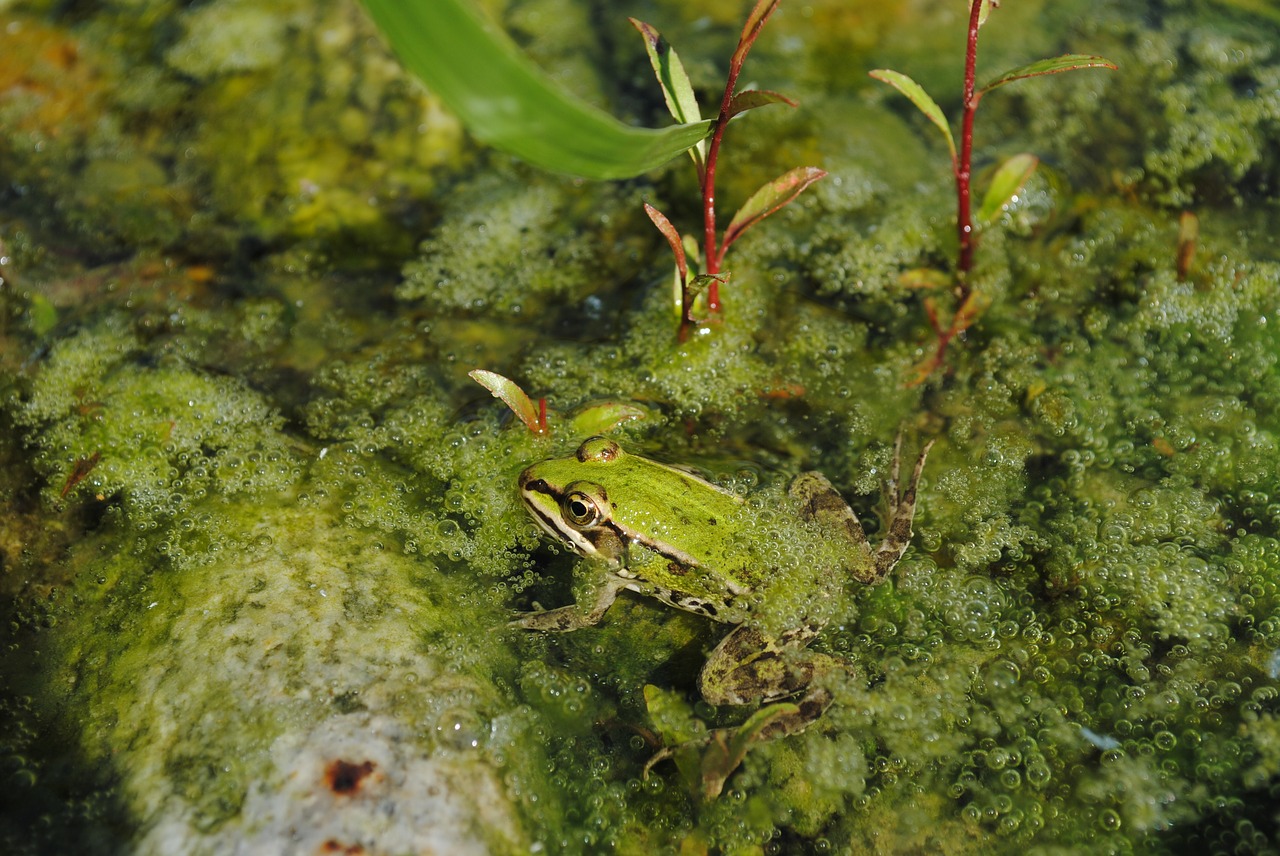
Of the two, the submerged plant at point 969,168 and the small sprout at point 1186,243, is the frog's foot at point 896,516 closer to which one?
the submerged plant at point 969,168

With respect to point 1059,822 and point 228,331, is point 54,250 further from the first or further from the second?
point 1059,822

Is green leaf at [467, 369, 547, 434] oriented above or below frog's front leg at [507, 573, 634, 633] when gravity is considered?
above

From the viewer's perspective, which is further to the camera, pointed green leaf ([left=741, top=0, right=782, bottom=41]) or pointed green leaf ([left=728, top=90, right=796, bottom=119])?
pointed green leaf ([left=728, top=90, right=796, bottom=119])

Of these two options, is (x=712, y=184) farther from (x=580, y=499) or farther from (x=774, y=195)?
(x=580, y=499)

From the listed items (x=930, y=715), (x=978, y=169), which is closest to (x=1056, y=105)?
(x=978, y=169)

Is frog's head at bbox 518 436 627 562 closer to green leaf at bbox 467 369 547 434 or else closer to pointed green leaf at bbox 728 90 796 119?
green leaf at bbox 467 369 547 434

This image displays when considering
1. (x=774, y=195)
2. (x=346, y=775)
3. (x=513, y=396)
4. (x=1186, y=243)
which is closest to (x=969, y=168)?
(x=774, y=195)

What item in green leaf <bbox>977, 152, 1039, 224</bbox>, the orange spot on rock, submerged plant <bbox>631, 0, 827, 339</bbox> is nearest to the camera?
the orange spot on rock

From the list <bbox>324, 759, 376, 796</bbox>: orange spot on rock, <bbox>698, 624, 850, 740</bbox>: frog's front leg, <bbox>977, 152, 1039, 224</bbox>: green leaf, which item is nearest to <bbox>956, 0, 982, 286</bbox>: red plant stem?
<bbox>977, 152, 1039, 224</bbox>: green leaf
